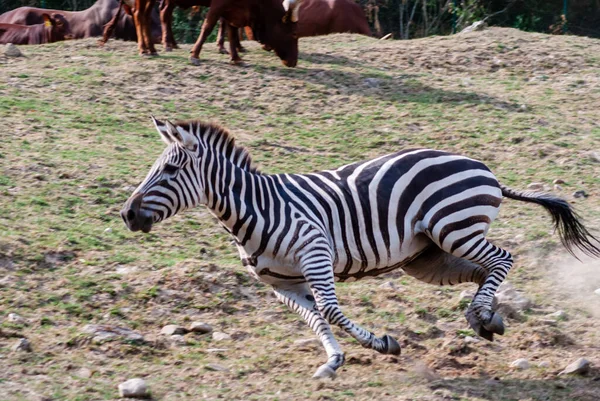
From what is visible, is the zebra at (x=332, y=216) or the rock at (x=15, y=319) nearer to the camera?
the zebra at (x=332, y=216)

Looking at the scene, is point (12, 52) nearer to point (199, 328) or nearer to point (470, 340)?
point (199, 328)

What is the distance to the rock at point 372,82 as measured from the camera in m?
12.9

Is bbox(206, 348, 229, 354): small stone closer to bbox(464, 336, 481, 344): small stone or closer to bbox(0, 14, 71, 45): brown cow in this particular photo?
bbox(464, 336, 481, 344): small stone

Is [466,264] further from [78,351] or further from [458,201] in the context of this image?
[78,351]

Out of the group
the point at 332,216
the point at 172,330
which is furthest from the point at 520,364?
the point at 172,330

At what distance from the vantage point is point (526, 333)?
6.50 meters

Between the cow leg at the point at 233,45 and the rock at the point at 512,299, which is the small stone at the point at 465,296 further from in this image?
the cow leg at the point at 233,45

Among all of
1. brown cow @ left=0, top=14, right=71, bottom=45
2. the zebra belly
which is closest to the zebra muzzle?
the zebra belly

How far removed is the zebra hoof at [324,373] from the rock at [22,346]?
176 centimetres

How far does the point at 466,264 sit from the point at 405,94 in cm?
643

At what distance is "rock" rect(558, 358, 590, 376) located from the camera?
5727 mm

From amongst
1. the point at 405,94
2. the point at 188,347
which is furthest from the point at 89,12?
the point at 188,347

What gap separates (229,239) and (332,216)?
7.69ft

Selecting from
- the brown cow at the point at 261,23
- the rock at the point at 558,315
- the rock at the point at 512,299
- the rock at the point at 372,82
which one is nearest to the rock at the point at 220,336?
the rock at the point at 512,299
